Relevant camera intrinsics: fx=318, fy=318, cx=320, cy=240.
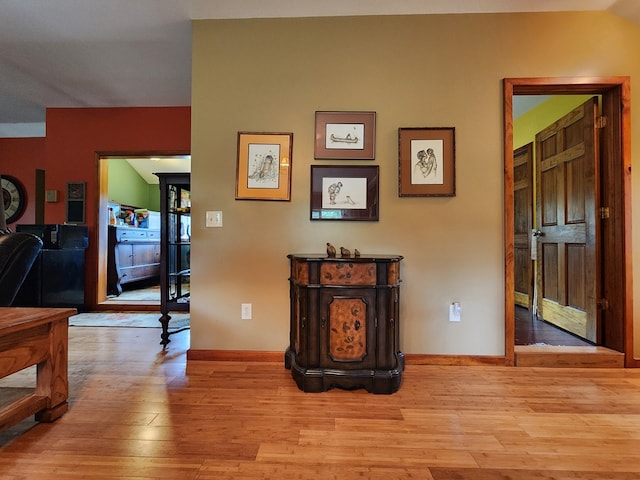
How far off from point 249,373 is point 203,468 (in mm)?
879

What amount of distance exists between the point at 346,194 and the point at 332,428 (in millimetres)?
1452

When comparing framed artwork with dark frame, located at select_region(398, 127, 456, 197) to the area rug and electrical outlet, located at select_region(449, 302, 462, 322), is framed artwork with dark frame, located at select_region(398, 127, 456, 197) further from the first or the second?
Answer: the area rug

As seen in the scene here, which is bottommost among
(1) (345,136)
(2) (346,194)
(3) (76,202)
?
(2) (346,194)

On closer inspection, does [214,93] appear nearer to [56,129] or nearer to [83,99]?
[83,99]

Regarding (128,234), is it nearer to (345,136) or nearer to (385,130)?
(345,136)

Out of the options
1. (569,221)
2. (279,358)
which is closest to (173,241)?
(279,358)

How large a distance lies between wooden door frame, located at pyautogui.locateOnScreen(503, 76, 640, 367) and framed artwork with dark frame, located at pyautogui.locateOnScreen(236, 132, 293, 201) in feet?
5.04

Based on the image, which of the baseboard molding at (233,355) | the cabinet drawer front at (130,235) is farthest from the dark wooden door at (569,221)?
the cabinet drawer front at (130,235)

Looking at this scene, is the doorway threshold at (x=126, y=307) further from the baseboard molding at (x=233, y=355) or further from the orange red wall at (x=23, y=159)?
the orange red wall at (x=23, y=159)

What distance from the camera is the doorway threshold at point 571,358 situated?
2.19 meters

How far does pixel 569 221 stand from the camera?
274 cm

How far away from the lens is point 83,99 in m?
3.80

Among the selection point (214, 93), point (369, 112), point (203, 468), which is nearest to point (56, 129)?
point (214, 93)

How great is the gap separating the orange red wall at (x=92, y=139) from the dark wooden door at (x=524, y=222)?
4.08 m
